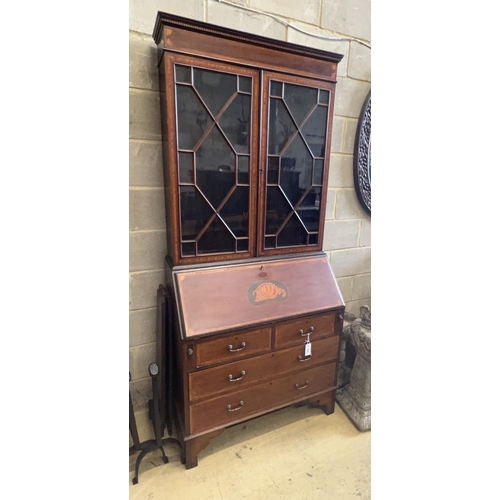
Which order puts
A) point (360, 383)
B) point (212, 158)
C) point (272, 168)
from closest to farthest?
point (212, 158) → point (272, 168) → point (360, 383)

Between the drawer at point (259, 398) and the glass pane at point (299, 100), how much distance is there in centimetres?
116

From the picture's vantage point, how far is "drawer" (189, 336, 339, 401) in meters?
1.19

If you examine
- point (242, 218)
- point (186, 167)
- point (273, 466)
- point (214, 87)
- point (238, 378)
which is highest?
point (214, 87)

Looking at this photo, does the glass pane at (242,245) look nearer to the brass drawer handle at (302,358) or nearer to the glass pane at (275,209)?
the glass pane at (275,209)

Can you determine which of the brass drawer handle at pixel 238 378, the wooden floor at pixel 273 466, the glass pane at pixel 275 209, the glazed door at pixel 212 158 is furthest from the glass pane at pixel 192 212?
the wooden floor at pixel 273 466

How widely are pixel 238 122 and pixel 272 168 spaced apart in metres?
0.23

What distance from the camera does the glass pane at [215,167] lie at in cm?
114

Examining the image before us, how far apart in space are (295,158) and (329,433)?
4.39 ft

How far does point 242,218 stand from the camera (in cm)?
126

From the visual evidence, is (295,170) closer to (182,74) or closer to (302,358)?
(182,74)

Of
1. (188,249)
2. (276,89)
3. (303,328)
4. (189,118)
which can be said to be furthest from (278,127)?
(303,328)

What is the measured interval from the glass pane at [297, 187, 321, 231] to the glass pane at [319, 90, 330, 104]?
14.8 inches
